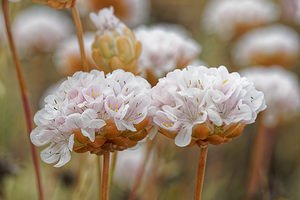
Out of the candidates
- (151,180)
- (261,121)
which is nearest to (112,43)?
(151,180)

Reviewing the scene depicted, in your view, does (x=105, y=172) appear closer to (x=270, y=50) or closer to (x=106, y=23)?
(x=106, y=23)

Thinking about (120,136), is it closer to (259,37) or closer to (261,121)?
(261,121)

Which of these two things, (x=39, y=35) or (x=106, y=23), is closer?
(x=106, y=23)

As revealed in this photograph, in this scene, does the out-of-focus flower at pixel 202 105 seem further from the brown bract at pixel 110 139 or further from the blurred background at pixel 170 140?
the blurred background at pixel 170 140

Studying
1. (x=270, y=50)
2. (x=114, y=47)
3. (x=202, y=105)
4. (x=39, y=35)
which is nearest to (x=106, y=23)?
(x=114, y=47)

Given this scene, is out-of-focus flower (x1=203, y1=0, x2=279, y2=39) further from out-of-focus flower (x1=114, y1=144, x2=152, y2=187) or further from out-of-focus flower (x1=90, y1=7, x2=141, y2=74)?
out-of-focus flower (x1=90, y1=7, x2=141, y2=74)

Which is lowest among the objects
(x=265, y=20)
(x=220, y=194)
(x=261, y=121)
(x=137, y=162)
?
(x=220, y=194)
